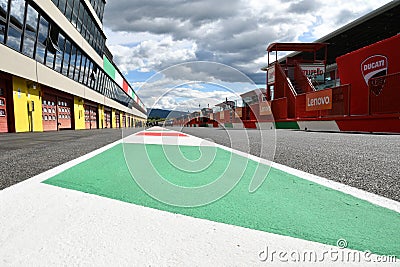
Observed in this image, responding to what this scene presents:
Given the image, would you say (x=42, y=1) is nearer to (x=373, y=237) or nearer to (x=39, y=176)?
(x=39, y=176)

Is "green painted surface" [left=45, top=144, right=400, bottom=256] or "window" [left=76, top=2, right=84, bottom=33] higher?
"window" [left=76, top=2, right=84, bottom=33]

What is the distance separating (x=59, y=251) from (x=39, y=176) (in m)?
2.19

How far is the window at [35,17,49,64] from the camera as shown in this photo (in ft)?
55.2

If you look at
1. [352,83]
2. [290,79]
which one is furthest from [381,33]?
[352,83]

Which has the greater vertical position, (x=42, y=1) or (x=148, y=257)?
(x=42, y=1)

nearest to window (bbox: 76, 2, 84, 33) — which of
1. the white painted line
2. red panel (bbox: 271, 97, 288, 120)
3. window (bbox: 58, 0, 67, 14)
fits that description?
window (bbox: 58, 0, 67, 14)

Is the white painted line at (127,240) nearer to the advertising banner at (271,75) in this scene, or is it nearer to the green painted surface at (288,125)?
the green painted surface at (288,125)

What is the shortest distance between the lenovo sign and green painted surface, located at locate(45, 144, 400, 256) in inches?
456

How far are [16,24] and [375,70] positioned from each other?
54.3 ft

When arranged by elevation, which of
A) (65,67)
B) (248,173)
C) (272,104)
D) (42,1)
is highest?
(42,1)

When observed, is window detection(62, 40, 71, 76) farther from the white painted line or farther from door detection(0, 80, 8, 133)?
the white painted line

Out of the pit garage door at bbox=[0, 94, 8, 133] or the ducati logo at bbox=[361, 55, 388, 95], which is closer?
the ducati logo at bbox=[361, 55, 388, 95]

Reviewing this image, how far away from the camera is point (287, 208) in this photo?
2.05 m

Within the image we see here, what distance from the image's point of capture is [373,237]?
5.00 feet
